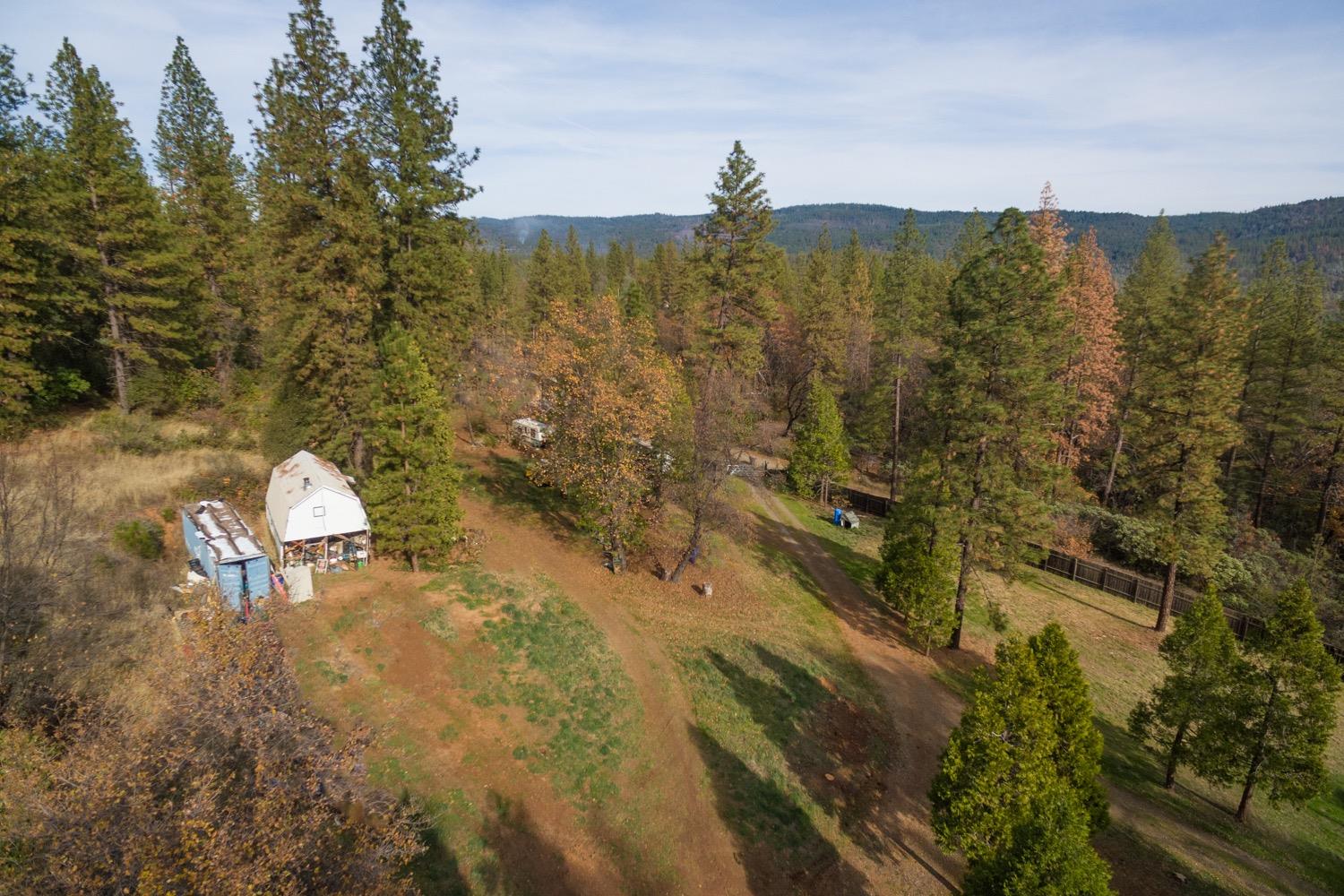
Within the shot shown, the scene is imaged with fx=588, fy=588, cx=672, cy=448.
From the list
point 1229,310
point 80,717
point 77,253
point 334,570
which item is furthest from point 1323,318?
point 77,253

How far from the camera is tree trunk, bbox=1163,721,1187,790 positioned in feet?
60.8

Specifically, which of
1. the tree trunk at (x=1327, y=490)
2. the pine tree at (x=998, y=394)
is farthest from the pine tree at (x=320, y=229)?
the tree trunk at (x=1327, y=490)

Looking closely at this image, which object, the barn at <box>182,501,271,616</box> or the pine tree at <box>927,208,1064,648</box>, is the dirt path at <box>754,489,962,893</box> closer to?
the pine tree at <box>927,208,1064,648</box>

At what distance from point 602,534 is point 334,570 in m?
10.00

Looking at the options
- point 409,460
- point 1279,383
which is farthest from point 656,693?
point 1279,383

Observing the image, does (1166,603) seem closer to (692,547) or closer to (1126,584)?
(1126,584)

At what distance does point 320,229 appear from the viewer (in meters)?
23.1

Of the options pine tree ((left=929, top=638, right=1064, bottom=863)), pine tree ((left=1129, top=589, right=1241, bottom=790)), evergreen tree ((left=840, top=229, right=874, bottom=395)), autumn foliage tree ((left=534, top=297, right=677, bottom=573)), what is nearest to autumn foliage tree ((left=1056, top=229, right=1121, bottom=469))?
evergreen tree ((left=840, top=229, right=874, bottom=395))

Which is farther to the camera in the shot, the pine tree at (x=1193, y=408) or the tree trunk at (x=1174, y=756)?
the pine tree at (x=1193, y=408)

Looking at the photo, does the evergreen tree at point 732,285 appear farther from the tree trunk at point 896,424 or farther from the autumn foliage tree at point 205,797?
the autumn foliage tree at point 205,797

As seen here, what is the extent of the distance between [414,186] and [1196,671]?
3356 cm

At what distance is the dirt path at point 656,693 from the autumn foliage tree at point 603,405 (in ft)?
8.29

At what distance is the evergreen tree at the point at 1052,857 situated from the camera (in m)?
9.89

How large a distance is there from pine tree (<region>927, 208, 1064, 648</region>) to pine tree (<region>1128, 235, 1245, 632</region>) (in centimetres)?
766
